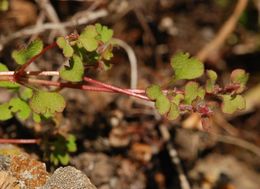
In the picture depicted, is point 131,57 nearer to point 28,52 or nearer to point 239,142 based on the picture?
point 239,142

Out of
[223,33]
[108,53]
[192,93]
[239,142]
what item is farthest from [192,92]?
[223,33]

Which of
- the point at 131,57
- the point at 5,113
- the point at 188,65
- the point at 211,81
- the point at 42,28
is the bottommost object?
the point at 211,81

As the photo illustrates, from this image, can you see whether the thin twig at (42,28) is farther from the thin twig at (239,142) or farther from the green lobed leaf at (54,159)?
the thin twig at (239,142)

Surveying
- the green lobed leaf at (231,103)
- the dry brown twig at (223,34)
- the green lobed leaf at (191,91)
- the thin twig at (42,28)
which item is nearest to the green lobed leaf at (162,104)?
the green lobed leaf at (191,91)

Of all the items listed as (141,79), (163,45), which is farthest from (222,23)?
(141,79)

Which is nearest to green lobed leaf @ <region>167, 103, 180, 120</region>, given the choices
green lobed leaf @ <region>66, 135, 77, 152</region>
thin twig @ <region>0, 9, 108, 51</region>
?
green lobed leaf @ <region>66, 135, 77, 152</region>

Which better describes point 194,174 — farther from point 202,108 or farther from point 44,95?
point 44,95

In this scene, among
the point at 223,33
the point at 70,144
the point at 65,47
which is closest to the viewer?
the point at 65,47

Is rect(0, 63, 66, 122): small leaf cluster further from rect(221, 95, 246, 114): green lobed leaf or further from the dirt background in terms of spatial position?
rect(221, 95, 246, 114): green lobed leaf
